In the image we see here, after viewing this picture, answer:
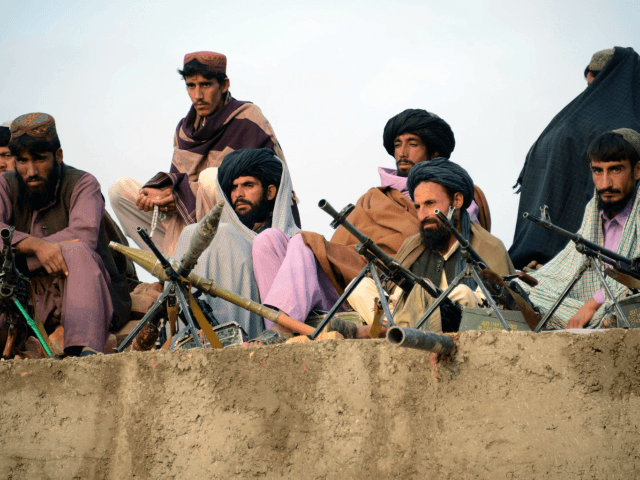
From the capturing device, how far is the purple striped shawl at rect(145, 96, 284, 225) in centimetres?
800

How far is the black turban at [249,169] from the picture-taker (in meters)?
6.85

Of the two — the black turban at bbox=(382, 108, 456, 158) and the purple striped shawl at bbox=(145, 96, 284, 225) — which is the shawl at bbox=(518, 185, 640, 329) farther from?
the purple striped shawl at bbox=(145, 96, 284, 225)

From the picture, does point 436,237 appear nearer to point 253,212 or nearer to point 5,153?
point 253,212

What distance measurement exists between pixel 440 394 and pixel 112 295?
3.01m

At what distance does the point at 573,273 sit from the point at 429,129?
178cm

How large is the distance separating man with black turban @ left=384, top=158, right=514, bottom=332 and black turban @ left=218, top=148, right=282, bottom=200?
3.84 feet

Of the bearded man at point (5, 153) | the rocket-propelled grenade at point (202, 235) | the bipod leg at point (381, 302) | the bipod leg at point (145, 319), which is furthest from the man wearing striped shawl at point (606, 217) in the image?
the bearded man at point (5, 153)

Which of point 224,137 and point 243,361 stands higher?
point 224,137

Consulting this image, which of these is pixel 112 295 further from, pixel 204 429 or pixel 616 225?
pixel 616 225

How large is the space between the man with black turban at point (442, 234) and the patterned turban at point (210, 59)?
105 inches

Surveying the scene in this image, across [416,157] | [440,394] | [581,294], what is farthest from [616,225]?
[440,394]

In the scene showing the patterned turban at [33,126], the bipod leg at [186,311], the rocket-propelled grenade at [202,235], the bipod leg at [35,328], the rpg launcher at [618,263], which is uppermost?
the patterned turban at [33,126]

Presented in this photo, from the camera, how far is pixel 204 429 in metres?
3.73

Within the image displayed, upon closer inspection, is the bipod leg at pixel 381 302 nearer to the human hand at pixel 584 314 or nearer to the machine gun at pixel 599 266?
the machine gun at pixel 599 266
